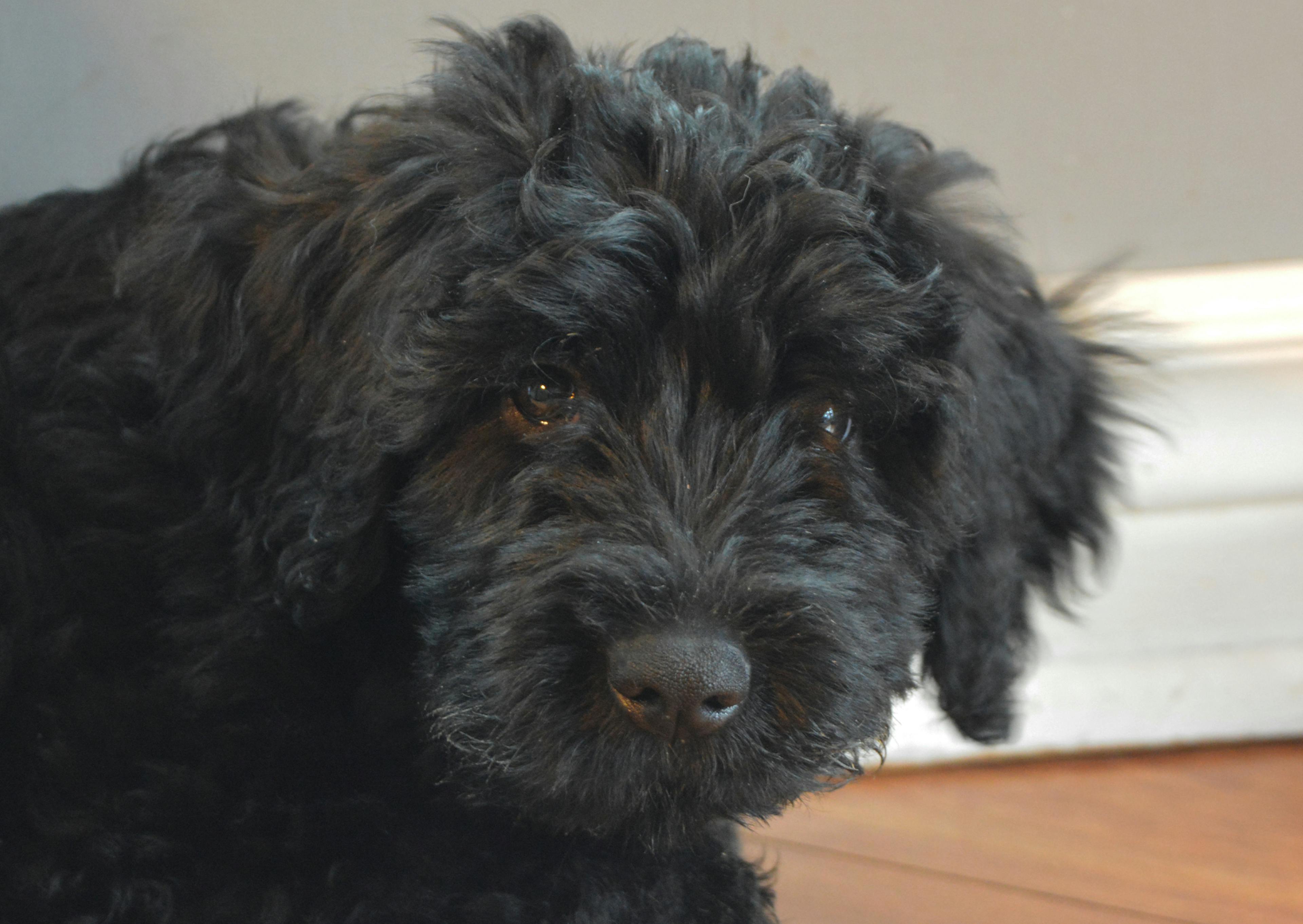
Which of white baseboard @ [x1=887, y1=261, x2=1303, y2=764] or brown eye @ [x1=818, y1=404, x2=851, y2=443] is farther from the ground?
brown eye @ [x1=818, y1=404, x2=851, y2=443]

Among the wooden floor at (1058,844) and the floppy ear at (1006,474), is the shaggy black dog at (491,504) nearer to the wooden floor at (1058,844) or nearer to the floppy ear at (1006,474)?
the floppy ear at (1006,474)

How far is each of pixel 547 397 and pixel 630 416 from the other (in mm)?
96

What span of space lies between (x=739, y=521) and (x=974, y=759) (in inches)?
54.7

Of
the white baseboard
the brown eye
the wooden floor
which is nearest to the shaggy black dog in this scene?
the brown eye

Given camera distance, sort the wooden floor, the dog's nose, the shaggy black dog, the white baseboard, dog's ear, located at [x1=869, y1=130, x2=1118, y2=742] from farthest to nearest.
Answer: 1. the white baseboard
2. the wooden floor
3. dog's ear, located at [x1=869, y1=130, x2=1118, y2=742]
4. the shaggy black dog
5. the dog's nose

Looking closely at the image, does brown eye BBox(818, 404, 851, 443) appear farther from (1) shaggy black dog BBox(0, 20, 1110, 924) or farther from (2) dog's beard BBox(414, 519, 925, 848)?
(2) dog's beard BBox(414, 519, 925, 848)

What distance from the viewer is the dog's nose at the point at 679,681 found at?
116 cm

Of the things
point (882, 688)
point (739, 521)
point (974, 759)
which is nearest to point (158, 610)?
point (739, 521)

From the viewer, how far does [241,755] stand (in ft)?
4.51

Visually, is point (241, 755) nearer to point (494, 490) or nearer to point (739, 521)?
point (494, 490)

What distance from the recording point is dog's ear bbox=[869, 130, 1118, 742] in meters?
1.51

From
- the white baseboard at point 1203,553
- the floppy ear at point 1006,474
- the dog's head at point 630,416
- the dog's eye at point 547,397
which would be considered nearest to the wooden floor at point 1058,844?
the white baseboard at point 1203,553

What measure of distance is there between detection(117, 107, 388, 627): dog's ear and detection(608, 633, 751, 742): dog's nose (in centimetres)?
38

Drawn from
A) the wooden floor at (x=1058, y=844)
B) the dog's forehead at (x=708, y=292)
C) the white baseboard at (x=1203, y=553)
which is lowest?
the wooden floor at (x=1058, y=844)
